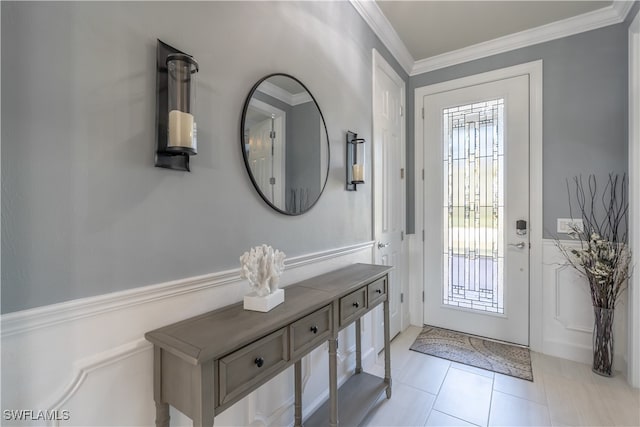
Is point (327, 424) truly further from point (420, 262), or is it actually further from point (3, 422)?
point (420, 262)

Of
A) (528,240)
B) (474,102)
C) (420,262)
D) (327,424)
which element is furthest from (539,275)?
(327,424)

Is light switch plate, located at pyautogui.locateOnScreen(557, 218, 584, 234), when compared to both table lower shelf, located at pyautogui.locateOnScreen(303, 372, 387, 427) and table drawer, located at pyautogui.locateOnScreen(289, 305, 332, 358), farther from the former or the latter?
table drawer, located at pyautogui.locateOnScreen(289, 305, 332, 358)

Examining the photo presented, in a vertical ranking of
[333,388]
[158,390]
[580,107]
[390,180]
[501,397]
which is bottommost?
[501,397]

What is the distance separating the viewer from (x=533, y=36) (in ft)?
8.19

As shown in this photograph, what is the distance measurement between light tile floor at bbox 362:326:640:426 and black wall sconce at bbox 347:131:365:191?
56.8 inches

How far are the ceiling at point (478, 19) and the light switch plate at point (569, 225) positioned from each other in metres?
1.56

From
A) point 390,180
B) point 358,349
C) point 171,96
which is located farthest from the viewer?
point 390,180

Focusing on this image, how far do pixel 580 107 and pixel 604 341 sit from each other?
71.8 inches

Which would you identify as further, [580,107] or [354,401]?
[580,107]

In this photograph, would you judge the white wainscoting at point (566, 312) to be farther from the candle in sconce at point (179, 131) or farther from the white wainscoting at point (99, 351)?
the candle in sconce at point (179, 131)

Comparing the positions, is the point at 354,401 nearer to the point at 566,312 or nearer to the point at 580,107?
the point at 566,312

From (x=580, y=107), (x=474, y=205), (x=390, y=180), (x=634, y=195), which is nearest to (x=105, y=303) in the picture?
(x=390, y=180)

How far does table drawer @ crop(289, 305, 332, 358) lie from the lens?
1080 millimetres

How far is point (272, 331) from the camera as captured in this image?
99 centimetres
